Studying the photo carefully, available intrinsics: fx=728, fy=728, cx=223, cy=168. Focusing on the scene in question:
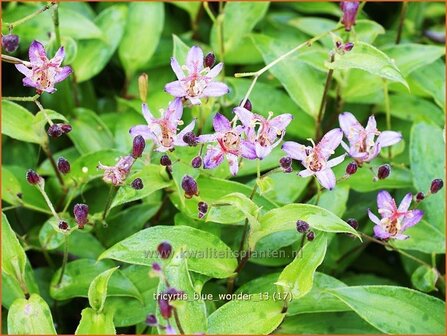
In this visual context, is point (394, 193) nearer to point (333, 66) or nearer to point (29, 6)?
point (333, 66)

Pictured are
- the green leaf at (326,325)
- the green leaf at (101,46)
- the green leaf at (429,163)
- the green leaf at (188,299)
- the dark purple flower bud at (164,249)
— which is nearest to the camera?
the dark purple flower bud at (164,249)

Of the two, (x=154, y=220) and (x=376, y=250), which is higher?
(x=154, y=220)

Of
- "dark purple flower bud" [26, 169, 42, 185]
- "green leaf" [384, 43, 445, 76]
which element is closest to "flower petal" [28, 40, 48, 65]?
"dark purple flower bud" [26, 169, 42, 185]

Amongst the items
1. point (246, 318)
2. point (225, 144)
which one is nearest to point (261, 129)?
point (225, 144)

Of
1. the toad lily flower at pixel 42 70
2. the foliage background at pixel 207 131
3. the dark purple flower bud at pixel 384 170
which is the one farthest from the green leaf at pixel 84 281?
the dark purple flower bud at pixel 384 170

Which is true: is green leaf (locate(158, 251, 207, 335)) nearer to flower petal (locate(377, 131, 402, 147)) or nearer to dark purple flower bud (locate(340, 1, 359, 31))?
flower petal (locate(377, 131, 402, 147))

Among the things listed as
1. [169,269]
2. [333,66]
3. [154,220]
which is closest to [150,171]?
[154,220]

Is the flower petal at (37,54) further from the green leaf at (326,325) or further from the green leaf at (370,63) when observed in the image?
the green leaf at (326,325)
